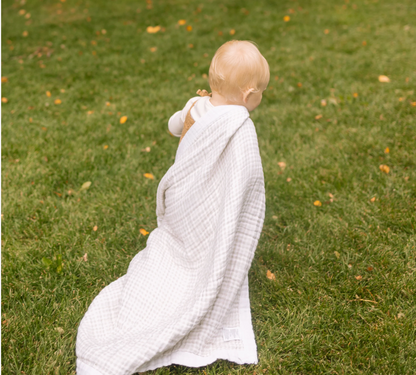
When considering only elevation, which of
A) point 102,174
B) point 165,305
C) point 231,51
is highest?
point 231,51

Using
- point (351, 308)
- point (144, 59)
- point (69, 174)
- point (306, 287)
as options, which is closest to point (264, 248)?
point (306, 287)

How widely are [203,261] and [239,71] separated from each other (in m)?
1.02

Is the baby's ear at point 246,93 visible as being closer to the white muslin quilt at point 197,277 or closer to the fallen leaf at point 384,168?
the white muslin quilt at point 197,277

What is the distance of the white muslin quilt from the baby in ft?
0.20

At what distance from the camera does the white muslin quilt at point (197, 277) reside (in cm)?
182

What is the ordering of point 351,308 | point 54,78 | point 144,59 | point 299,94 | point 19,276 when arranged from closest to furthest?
1. point 351,308
2. point 19,276
3. point 299,94
4. point 54,78
5. point 144,59

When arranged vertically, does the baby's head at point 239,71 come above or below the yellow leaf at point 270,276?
above

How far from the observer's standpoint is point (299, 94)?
456cm

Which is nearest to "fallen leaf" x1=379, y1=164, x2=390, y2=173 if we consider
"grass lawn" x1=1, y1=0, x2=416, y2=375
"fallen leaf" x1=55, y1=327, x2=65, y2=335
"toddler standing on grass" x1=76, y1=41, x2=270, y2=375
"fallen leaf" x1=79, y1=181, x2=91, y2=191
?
"grass lawn" x1=1, y1=0, x2=416, y2=375

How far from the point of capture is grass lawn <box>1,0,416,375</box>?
6.75 feet

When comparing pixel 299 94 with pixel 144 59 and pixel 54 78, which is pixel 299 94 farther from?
pixel 54 78

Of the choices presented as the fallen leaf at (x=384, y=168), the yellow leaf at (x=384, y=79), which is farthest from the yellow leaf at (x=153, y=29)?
the fallen leaf at (x=384, y=168)

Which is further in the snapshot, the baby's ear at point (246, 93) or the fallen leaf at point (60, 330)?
the fallen leaf at point (60, 330)

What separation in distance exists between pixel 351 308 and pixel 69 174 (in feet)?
8.32
